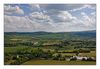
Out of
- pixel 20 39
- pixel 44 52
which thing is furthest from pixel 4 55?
pixel 44 52

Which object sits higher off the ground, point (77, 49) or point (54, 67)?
point (77, 49)

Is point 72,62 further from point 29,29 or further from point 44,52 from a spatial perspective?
point 29,29

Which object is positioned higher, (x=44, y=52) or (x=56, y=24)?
(x=56, y=24)

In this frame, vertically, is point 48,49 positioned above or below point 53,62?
above

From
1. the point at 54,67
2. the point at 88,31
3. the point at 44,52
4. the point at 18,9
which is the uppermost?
the point at 18,9

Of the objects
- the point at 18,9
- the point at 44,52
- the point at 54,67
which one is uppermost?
A: the point at 18,9

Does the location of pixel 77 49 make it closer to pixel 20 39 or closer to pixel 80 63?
pixel 80 63

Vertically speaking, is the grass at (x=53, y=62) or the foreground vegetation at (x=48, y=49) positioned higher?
the foreground vegetation at (x=48, y=49)

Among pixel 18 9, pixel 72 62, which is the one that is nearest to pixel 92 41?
pixel 72 62

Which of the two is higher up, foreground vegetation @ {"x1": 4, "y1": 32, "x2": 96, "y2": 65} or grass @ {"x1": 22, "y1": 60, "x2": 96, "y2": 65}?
foreground vegetation @ {"x1": 4, "y1": 32, "x2": 96, "y2": 65}
